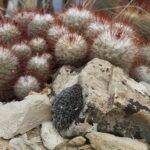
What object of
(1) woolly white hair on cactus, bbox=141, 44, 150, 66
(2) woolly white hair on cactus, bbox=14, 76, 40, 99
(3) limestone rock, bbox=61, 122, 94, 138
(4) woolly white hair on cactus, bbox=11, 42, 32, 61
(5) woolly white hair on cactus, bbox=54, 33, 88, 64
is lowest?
(2) woolly white hair on cactus, bbox=14, 76, 40, 99

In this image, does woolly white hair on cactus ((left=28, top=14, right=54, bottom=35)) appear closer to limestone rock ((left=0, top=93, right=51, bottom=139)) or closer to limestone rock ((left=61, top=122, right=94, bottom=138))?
limestone rock ((left=0, top=93, right=51, bottom=139))

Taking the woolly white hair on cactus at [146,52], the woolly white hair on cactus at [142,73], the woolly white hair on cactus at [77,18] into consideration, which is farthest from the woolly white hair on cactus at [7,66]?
the woolly white hair on cactus at [146,52]

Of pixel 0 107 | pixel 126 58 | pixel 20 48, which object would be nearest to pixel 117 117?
pixel 126 58

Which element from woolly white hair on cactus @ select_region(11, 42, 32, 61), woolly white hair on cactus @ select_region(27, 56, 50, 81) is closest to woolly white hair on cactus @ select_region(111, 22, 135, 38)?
woolly white hair on cactus @ select_region(27, 56, 50, 81)

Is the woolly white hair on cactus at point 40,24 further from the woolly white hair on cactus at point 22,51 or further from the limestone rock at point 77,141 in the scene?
the limestone rock at point 77,141

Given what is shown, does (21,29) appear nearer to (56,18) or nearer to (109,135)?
(56,18)

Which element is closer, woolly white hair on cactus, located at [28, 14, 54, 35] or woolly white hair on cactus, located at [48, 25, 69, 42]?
woolly white hair on cactus, located at [48, 25, 69, 42]

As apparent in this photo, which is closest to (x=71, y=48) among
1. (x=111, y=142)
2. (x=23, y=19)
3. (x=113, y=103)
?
(x=113, y=103)
